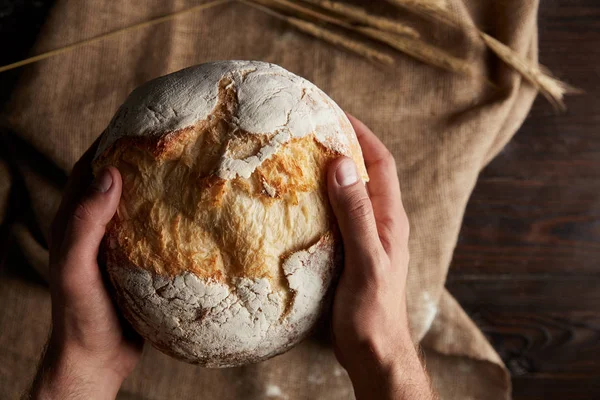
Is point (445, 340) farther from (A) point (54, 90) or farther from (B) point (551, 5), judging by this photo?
(A) point (54, 90)

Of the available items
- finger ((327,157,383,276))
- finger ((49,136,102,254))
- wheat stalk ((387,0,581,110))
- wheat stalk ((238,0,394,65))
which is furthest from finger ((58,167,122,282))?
wheat stalk ((387,0,581,110))

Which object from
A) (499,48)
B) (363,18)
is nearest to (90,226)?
(363,18)

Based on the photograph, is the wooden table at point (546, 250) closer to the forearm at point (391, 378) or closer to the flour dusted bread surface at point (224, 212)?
the forearm at point (391, 378)

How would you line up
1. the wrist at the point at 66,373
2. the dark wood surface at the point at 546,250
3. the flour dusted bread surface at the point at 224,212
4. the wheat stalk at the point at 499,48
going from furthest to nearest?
the dark wood surface at the point at 546,250, the wheat stalk at the point at 499,48, the wrist at the point at 66,373, the flour dusted bread surface at the point at 224,212

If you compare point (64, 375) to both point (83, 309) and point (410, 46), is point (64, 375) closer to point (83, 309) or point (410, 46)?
point (83, 309)

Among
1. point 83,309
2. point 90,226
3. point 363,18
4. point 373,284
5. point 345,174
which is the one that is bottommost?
point 83,309

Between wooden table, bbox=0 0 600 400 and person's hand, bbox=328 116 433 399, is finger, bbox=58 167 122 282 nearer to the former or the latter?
person's hand, bbox=328 116 433 399

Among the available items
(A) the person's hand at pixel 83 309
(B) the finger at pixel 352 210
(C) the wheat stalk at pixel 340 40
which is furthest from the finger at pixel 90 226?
(C) the wheat stalk at pixel 340 40
